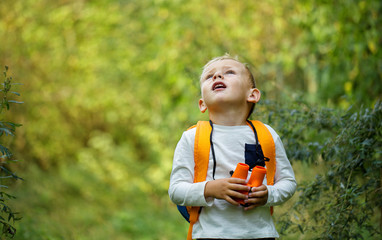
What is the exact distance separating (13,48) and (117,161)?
3.44 meters

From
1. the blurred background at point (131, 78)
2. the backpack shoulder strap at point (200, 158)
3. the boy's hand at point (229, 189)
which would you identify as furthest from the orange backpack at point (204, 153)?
the blurred background at point (131, 78)

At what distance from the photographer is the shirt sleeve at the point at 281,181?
2173mm

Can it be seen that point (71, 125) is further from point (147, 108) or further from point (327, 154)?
point (327, 154)

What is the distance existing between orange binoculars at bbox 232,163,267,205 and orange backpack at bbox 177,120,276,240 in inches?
6.9

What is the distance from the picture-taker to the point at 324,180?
3080 millimetres

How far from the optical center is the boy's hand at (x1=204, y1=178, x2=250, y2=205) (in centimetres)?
203

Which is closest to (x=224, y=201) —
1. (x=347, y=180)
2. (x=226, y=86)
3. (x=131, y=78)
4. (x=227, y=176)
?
(x=227, y=176)

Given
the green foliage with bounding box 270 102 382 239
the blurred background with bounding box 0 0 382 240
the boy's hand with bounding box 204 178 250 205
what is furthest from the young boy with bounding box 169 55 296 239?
the blurred background with bounding box 0 0 382 240

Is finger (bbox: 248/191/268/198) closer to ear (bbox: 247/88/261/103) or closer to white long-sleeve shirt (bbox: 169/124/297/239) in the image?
white long-sleeve shirt (bbox: 169/124/297/239)

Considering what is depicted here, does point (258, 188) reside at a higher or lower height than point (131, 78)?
lower

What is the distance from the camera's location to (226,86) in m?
2.35

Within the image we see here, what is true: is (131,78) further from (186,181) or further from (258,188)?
(258,188)

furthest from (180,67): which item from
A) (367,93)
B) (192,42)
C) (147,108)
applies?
(367,93)

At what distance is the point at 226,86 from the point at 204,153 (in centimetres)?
39
